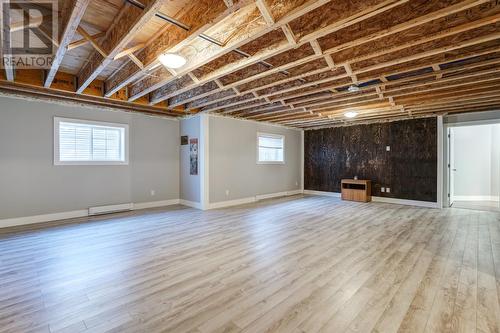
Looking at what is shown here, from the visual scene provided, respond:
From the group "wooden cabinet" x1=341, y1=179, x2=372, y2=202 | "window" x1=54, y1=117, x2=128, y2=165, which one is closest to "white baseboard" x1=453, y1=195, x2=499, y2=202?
"wooden cabinet" x1=341, y1=179, x2=372, y2=202

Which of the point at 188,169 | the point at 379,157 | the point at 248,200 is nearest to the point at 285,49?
the point at 188,169

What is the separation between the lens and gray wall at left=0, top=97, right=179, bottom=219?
4.60 m

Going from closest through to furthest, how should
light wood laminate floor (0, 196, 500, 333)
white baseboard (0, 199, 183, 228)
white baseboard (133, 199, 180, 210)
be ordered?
light wood laminate floor (0, 196, 500, 333)
white baseboard (0, 199, 183, 228)
white baseboard (133, 199, 180, 210)

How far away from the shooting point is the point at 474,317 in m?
1.94

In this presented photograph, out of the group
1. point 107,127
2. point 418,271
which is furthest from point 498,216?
point 107,127

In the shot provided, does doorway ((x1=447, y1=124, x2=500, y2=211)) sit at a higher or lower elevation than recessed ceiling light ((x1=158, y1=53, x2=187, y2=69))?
lower

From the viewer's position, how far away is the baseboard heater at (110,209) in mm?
5500

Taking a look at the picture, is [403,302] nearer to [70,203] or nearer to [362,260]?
[362,260]

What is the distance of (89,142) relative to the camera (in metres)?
5.54

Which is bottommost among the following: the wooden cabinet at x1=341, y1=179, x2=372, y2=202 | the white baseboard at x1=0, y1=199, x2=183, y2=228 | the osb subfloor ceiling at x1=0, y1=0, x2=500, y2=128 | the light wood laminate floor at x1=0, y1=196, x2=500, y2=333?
the light wood laminate floor at x1=0, y1=196, x2=500, y2=333

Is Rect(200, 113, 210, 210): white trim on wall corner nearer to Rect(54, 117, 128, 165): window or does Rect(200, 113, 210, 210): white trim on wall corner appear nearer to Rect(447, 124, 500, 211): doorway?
Rect(54, 117, 128, 165): window

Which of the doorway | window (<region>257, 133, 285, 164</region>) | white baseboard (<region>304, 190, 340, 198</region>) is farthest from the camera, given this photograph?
white baseboard (<region>304, 190, 340, 198</region>)

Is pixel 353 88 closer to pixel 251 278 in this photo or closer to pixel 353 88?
pixel 353 88

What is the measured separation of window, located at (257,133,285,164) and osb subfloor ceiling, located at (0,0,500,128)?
2.63m
